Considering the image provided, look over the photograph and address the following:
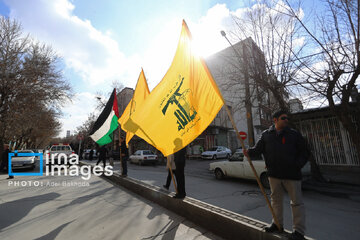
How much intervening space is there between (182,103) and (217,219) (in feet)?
7.36

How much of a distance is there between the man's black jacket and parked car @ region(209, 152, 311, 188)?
16.2ft

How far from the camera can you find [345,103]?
7.37 m

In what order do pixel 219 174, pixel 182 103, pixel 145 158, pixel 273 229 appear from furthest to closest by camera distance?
pixel 145 158 → pixel 219 174 → pixel 182 103 → pixel 273 229

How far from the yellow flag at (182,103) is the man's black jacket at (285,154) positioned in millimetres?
1002

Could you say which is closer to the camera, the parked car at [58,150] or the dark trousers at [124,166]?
the dark trousers at [124,166]

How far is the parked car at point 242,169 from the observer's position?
7299mm

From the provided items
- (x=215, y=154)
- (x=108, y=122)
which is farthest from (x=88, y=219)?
(x=215, y=154)

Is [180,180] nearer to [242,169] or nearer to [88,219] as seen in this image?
[88,219]

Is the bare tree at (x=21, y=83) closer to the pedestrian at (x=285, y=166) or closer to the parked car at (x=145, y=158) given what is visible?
the parked car at (x=145, y=158)

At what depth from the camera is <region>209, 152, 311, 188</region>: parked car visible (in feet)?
23.9

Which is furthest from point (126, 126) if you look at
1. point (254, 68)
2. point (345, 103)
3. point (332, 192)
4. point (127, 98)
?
point (127, 98)

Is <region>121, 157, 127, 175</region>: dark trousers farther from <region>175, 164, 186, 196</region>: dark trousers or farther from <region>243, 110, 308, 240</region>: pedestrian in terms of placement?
<region>243, 110, 308, 240</region>: pedestrian

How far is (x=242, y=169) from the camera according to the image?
8.33m

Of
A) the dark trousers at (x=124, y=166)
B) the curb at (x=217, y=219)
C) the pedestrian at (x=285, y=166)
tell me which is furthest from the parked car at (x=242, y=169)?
the pedestrian at (x=285, y=166)
